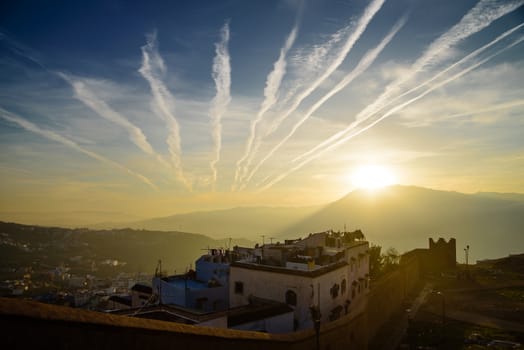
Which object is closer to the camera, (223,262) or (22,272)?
(223,262)

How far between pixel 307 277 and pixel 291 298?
67.3 inches

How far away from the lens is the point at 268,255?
28094 mm

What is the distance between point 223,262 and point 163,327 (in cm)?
2210

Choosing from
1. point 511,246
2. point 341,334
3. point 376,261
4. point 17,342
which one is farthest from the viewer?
point 511,246

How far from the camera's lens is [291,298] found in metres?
22.6

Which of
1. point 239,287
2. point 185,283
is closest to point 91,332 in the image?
point 239,287

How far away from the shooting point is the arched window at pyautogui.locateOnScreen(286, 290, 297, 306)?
22.5 meters

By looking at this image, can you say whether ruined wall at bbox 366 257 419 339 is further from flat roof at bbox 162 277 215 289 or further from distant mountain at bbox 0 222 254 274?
distant mountain at bbox 0 222 254 274

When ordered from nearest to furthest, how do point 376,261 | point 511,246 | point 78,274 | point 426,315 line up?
1. point 426,315
2. point 376,261
3. point 78,274
4. point 511,246

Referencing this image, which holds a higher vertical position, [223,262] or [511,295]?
[223,262]

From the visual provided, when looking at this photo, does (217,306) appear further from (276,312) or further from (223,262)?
(276,312)

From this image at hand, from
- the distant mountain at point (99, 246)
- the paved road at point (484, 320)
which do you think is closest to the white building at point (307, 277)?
the paved road at point (484, 320)

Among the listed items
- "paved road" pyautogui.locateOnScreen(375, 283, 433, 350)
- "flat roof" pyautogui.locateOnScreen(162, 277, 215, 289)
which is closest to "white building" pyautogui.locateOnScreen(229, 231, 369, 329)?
"paved road" pyautogui.locateOnScreen(375, 283, 433, 350)

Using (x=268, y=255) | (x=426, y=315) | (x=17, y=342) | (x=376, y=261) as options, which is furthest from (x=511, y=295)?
(x=17, y=342)
